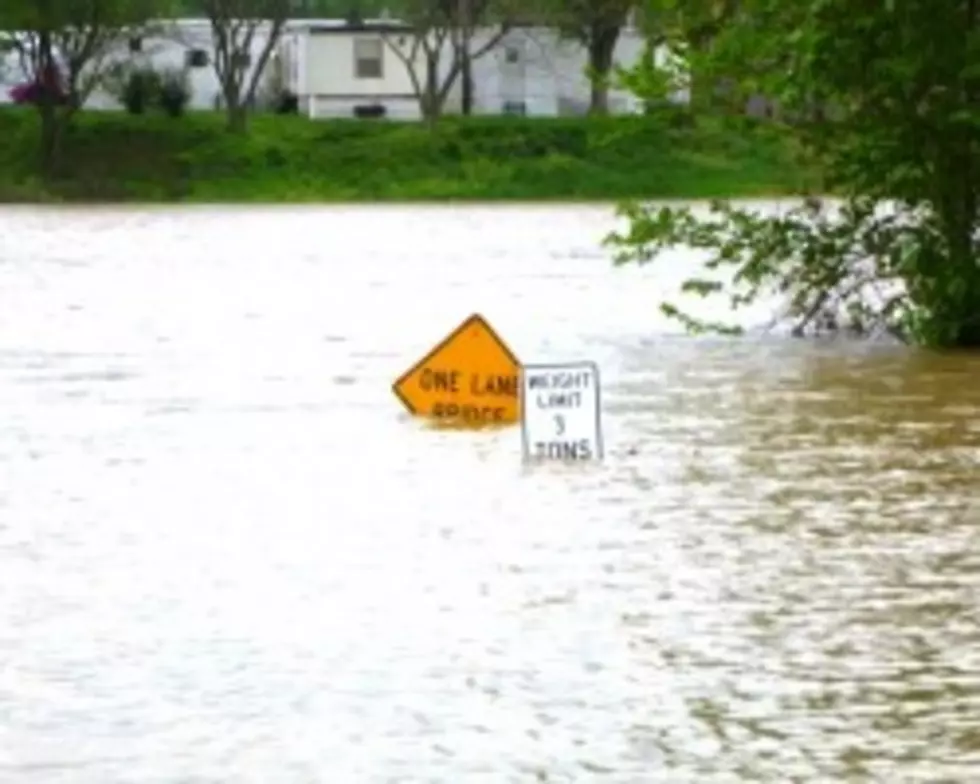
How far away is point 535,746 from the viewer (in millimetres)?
10602

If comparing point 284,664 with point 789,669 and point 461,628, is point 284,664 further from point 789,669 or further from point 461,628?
point 789,669

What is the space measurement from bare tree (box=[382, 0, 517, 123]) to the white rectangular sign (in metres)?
71.4

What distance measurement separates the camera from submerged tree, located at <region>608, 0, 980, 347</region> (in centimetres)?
2650

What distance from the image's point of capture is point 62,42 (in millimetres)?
85750

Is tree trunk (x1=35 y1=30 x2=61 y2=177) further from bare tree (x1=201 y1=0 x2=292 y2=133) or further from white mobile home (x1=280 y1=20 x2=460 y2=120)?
white mobile home (x1=280 y1=20 x2=460 y2=120)

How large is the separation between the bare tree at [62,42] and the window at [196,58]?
36.4ft

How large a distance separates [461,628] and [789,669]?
1.53 metres

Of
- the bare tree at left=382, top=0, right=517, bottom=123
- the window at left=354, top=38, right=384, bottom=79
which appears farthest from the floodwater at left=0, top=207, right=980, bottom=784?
the window at left=354, top=38, right=384, bottom=79

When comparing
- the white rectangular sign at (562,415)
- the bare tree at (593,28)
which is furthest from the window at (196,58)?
the white rectangular sign at (562,415)

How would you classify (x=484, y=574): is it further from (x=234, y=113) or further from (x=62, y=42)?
(x=62, y=42)

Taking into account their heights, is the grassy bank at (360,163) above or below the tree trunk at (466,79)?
below

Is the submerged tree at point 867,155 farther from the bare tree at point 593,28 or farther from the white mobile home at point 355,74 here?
the white mobile home at point 355,74

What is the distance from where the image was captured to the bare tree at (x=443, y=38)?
92.2 meters

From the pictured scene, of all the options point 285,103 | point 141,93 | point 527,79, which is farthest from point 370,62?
point 141,93
